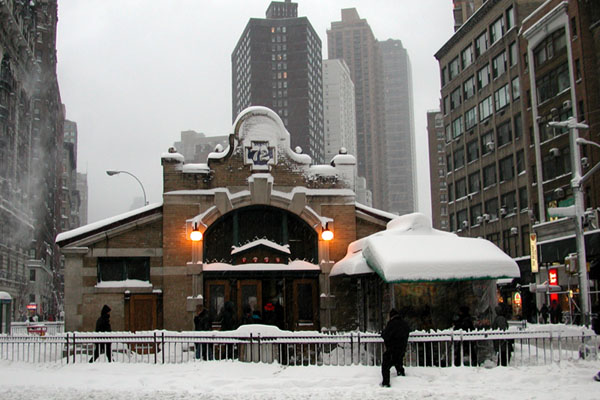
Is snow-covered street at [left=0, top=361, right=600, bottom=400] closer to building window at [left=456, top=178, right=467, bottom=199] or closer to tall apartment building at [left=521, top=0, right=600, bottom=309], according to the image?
tall apartment building at [left=521, top=0, right=600, bottom=309]

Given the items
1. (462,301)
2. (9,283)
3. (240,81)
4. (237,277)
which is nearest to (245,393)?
(462,301)

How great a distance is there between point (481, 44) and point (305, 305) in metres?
44.6

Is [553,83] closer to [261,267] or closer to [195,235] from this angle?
[261,267]

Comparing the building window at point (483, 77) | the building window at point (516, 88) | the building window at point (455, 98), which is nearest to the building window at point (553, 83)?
the building window at point (516, 88)

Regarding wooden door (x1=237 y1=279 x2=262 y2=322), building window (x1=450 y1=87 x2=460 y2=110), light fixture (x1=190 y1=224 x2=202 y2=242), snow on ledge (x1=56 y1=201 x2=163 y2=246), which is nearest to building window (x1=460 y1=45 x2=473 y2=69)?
building window (x1=450 y1=87 x2=460 y2=110)

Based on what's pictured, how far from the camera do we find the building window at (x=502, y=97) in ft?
189

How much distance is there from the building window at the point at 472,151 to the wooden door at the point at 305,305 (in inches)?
1644

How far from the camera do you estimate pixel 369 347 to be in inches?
681

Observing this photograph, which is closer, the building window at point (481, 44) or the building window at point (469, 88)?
the building window at point (481, 44)

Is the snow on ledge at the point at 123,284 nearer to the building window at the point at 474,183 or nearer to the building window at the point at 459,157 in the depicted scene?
the building window at the point at 474,183

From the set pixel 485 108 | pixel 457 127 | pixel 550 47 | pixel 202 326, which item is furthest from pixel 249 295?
pixel 457 127

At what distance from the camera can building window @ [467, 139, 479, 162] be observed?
6375 centimetres

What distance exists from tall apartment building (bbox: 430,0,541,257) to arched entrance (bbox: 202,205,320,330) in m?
32.3

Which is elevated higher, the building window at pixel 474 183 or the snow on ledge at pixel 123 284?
the building window at pixel 474 183
